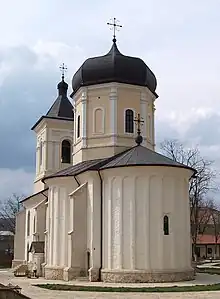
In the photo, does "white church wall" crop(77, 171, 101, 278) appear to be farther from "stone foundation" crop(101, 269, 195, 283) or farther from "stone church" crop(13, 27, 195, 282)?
"stone foundation" crop(101, 269, 195, 283)

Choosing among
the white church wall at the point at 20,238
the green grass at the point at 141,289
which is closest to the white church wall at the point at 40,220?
the white church wall at the point at 20,238

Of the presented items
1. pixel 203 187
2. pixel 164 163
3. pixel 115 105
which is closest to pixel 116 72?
pixel 115 105

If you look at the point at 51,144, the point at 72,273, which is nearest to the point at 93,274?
the point at 72,273

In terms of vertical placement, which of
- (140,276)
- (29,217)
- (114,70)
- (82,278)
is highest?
(114,70)

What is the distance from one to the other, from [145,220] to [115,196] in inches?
80.8

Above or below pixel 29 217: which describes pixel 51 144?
above

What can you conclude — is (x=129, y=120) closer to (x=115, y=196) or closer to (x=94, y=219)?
(x=115, y=196)

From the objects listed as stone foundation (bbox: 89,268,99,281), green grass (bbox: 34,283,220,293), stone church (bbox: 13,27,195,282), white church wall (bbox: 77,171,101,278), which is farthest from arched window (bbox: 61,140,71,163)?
green grass (bbox: 34,283,220,293)

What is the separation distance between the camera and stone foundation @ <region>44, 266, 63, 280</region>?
91.7 feet

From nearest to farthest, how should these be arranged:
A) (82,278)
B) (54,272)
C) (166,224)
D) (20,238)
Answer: (166,224)
(82,278)
(54,272)
(20,238)

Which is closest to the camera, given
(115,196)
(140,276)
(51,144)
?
(140,276)

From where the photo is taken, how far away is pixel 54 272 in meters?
28.3

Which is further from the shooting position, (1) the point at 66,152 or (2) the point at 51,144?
(1) the point at 66,152

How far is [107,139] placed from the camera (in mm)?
31141
